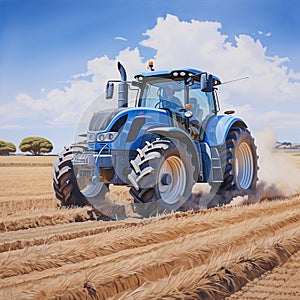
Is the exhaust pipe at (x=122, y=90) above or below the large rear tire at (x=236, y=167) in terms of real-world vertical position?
above

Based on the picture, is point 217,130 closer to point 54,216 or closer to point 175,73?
point 175,73

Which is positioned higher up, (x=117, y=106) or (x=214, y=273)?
(x=117, y=106)

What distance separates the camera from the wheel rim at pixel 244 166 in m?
10.4

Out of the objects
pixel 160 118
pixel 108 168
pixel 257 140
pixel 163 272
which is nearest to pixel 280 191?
pixel 257 140

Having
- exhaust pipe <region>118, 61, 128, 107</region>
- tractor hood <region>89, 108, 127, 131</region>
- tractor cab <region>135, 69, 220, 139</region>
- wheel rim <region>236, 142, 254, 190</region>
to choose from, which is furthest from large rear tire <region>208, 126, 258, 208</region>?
tractor hood <region>89, 108, 127, 131</region>

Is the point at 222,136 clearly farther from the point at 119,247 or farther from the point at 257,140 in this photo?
the point at 257,140

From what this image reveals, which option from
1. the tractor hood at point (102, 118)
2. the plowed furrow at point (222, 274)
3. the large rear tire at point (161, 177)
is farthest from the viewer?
the tractor hood at point (102, 118)

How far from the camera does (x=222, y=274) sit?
4016 mm

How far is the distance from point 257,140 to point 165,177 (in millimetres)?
6964

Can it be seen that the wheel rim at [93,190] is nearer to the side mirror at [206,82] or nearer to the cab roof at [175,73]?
the cab roof at [175,73]

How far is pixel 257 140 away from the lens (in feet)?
45.9

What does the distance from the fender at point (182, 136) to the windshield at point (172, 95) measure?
0.77m

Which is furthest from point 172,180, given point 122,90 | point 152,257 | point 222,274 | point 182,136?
point 222,274

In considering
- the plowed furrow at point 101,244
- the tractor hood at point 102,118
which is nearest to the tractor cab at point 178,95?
the tractor hood at point 102,118
